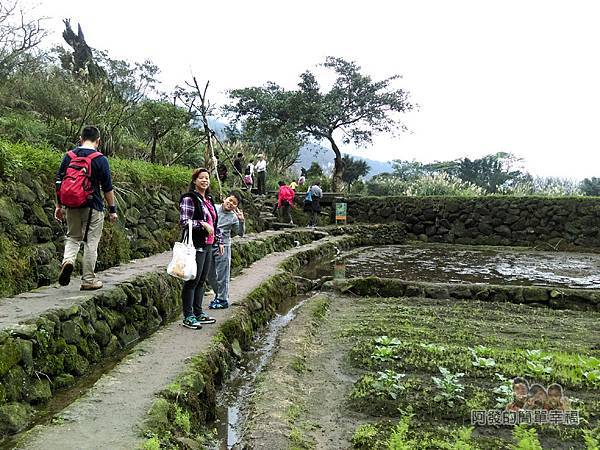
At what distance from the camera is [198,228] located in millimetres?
4715

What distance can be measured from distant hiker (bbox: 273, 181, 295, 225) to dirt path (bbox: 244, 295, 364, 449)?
10082 mm

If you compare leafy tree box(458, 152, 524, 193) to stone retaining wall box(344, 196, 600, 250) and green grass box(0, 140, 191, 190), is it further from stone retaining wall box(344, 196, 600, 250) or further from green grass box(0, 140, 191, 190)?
green grass box(0, 140, 191, 190)

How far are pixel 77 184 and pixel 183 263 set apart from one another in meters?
1.27

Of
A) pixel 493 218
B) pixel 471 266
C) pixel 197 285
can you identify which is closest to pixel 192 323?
pixel 197 285

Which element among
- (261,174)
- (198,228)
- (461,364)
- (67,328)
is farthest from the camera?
(261,174)

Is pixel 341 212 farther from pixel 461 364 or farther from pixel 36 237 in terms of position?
pixel 461 364

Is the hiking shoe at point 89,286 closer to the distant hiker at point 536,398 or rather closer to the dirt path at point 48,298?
the dirt path at point 48,298

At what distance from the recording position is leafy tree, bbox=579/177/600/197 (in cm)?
3250

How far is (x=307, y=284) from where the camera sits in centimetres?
884

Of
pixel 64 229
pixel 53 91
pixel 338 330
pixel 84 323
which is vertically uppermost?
pixel 53 91

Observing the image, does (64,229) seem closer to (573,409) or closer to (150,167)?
(150,167)

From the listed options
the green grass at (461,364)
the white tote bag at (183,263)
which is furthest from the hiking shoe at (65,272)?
the green grass at (461,364)

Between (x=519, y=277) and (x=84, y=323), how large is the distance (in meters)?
8.80

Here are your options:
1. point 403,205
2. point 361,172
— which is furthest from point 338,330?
point 361,172
